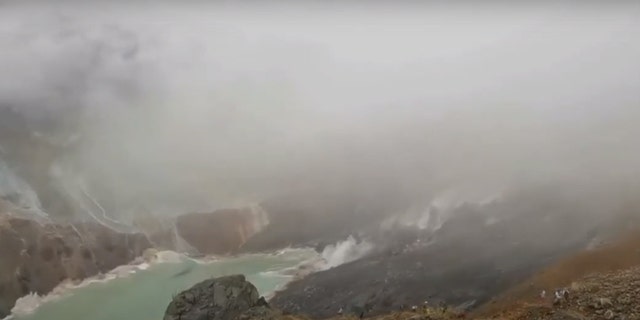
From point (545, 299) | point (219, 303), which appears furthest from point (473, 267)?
point (219, 303)

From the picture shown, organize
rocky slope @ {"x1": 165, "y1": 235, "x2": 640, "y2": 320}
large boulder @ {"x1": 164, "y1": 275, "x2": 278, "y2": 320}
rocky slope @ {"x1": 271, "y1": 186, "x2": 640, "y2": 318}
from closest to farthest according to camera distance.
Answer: rocky slope @ {"x1": 165, "y1": 235, "x2": 640, "y2": 320} → large boulder @ {"x1": 164, "y1": 275, "x2": 278, "y2": 320} → rocky slope @ {"x1": 271, "y1": 186, "x2": 640, "y2": 318}

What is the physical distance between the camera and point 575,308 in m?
98.9

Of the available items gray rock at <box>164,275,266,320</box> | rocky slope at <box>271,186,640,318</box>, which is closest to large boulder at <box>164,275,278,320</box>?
gray rock at <box>164,275,266,320</box>

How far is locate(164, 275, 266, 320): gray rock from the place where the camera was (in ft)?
394

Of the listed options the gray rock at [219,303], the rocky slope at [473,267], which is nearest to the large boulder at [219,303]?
the gray rock at [219,303]

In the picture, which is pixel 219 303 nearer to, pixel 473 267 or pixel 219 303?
pixel 219 303

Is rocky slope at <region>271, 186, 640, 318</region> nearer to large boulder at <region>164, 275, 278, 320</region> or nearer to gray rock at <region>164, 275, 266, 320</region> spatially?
gray rock at <region>164, 275, 266, 320</region>

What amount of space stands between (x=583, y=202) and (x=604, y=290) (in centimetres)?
9614

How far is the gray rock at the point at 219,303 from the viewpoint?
12019 centimetres

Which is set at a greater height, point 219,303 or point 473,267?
point 473,267

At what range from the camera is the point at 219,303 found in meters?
123

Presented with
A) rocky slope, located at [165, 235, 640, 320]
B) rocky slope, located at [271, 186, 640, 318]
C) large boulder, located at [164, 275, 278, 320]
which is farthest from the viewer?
rocky slope, located at [271, 186, 640, 318]

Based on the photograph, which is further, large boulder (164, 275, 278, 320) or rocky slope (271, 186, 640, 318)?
rocky slope (271, 186, 640, 318)

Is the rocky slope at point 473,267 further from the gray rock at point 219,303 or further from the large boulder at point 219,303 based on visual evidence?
the large boulder at point 219,303
